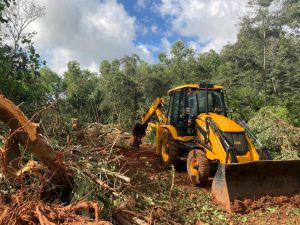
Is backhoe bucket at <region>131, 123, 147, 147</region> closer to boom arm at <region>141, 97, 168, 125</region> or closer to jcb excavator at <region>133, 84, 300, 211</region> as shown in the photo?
boom arm at <region>141, 97, 168, 125</region>

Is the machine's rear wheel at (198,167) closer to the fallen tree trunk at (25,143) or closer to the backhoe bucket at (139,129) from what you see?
the fallen tree trunk at (25,143)

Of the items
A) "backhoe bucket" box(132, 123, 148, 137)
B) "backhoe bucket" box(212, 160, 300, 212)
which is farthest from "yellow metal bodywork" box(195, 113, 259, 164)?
"backhoe bucket" box(132, 123, 148, 137)

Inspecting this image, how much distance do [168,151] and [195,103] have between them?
1.48 meters

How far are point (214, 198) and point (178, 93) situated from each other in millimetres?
3220

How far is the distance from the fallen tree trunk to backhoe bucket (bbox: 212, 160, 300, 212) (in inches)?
113

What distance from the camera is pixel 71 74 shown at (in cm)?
6284

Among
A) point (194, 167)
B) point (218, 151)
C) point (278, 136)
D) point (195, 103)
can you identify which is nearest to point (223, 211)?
point (218, 151)

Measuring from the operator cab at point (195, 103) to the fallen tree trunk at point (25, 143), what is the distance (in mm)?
4414

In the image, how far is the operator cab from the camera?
8.65 metres

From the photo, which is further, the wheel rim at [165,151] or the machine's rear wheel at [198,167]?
the wheel rim at [165,151]

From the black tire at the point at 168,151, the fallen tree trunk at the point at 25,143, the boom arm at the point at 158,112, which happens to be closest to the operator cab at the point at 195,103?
the black tire at the point at 168,151

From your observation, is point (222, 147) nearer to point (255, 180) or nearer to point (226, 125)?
point (226, 125)

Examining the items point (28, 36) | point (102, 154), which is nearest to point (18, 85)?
point (28, 36)

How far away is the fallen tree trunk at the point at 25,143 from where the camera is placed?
4.25 meters
